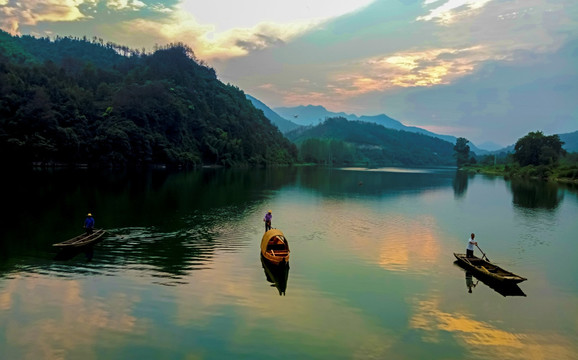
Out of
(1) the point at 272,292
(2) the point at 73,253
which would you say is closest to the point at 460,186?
(1) the point at 272,292

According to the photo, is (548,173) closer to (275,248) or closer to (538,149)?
(538,149)

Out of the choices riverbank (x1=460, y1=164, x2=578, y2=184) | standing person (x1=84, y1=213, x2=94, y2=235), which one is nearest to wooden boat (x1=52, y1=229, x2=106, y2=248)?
standing person (x1=84, y1=213, x2=94, y2=235)

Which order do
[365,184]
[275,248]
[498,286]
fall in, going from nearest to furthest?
[498,286] < [275,248] < [365,184]

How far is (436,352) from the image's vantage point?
617 inches

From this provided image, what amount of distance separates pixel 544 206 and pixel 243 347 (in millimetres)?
A: 64281

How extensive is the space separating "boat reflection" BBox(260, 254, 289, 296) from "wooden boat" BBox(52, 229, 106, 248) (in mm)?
14048

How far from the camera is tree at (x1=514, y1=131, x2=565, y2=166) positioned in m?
136

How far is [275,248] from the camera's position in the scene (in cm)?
2620

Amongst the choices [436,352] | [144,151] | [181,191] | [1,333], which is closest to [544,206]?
[436,352]

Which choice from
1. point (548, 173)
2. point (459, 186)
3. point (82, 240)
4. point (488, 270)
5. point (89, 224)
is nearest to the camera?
point (488, 270)

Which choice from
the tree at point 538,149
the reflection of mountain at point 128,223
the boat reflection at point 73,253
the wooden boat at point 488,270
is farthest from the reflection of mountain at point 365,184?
the boat reflection at point 73,253

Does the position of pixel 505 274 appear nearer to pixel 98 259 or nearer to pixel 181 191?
pixel 98 259

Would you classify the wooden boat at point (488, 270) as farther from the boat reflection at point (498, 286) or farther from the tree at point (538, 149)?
the tree at point (538, 149)

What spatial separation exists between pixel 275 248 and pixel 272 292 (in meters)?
4.96
